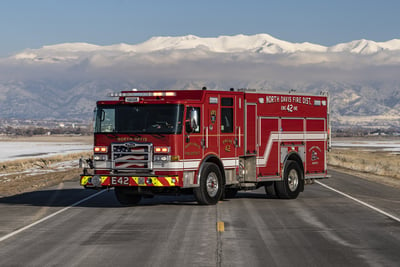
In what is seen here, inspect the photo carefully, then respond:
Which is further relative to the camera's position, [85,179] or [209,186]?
[209,186]

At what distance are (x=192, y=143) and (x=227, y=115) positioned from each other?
65.3 inches

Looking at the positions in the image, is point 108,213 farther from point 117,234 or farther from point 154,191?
point 117,234

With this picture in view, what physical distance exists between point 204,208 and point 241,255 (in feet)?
25.6

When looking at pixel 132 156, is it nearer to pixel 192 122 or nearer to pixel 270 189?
pixel 192 122

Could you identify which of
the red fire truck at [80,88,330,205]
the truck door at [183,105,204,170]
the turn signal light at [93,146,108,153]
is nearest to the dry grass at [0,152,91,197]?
the turn signal light at [93,146,108,153]

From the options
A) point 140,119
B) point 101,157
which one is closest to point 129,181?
point 101,157

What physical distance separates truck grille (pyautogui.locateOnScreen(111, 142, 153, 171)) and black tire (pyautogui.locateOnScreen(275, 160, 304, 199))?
5166 mm

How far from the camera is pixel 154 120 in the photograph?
2036 centimetres

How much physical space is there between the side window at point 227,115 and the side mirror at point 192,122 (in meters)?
1.45

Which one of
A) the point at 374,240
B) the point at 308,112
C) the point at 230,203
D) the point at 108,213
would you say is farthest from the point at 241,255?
the point at 308,112

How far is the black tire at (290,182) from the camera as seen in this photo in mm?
23708

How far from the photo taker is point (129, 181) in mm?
20328

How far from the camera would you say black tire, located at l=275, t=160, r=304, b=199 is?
2371 centimetres

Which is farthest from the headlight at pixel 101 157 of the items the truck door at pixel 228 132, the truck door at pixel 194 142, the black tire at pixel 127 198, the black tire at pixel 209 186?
the truck door at pixel 228 132
